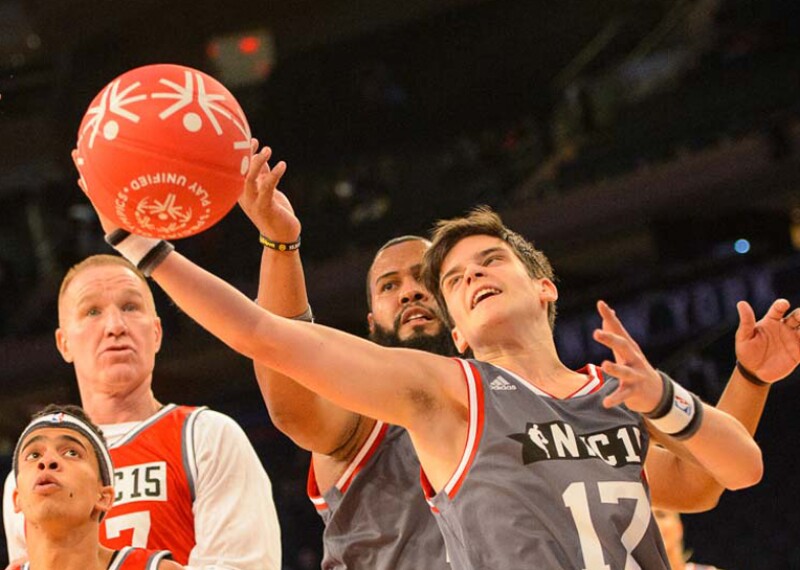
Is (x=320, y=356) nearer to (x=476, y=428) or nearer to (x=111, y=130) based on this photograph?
(x=476, y=428)

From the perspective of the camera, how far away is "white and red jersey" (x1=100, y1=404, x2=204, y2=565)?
11.6 ft

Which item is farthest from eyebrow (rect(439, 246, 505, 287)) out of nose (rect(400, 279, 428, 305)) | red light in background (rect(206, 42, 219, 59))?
red light in background (rect(206, 42, 219, 59))

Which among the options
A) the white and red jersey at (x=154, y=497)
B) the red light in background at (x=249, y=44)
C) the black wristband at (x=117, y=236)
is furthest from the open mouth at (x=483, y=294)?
the red light in background at (x=249, y=44)

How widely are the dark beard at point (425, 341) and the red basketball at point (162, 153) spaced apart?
3.12 ft

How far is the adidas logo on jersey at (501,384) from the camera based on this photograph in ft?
9.23

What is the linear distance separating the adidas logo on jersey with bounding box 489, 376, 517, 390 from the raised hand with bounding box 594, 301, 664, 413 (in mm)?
292

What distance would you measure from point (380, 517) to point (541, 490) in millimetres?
666

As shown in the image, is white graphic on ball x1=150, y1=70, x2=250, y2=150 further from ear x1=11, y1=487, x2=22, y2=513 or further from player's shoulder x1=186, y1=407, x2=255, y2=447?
ear x1=11, y1=487, x2=22, y2=513

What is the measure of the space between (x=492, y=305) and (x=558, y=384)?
269 mm

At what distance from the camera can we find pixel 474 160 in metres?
12.2

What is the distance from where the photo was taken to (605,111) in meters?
11.8

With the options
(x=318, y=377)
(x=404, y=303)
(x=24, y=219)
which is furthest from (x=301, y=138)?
(x=318, y=377)

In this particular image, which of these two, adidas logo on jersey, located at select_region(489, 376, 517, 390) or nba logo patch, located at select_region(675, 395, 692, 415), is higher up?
adidas logo on jersey, located at select_region(489, 376, 517, 390)

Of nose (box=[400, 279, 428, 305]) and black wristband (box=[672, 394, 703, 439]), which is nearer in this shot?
black wristband (box=[672, 394, 703, 439])
